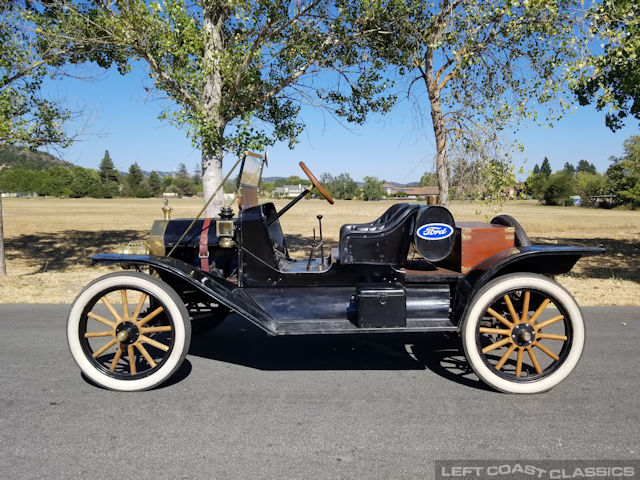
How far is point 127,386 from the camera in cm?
331

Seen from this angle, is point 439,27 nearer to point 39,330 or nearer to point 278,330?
point 278,330

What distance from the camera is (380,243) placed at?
12.0 feet

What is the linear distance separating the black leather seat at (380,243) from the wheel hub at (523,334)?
0.95m

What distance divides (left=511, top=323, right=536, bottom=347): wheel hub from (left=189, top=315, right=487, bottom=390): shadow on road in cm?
41

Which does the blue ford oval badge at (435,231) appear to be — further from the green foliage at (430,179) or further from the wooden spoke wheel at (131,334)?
the green foliage at (430,179)

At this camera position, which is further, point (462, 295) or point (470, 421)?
point (462, 295)

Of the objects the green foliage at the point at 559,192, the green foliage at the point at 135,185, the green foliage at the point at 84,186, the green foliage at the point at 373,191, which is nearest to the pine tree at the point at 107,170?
the green foliage at the point at 135,185

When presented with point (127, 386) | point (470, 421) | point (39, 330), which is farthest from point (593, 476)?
point (39, 330)

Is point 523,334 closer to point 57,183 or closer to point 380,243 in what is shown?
point 380,243

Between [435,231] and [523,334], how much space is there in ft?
3.13

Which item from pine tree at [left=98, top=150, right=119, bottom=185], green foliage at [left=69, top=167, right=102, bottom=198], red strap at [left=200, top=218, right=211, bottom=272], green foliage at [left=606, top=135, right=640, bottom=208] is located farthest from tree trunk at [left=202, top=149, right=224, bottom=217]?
pine tree at [left=98, top=150, right=119, bottom=185]

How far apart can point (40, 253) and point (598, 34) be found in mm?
12557

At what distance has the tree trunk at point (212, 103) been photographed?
7434mm

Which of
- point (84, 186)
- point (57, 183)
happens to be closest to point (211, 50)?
point (84, 186)
